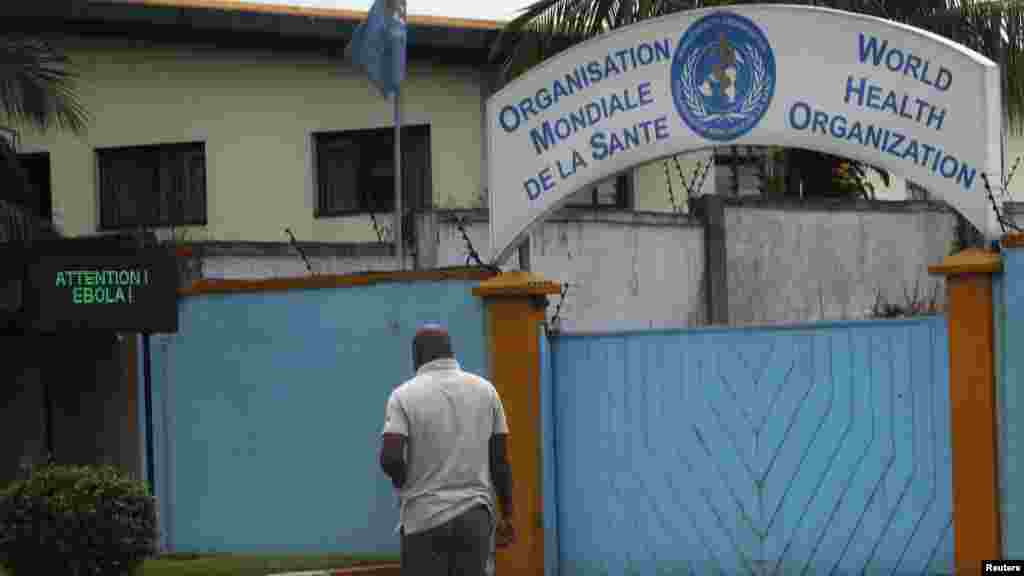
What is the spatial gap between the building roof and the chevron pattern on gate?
32.0 feet

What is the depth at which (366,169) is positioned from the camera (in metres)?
23.1

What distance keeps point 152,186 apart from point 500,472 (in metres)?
15.3

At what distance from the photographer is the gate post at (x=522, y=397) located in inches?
519

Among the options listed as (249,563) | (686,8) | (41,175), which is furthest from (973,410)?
(41,175)

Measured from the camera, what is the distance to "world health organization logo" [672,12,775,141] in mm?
12453

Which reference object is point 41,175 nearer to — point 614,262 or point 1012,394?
point 614,262

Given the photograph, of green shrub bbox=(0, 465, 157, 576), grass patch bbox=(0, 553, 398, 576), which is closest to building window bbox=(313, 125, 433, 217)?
grass patch bbox=(0, 553, 398, 576)

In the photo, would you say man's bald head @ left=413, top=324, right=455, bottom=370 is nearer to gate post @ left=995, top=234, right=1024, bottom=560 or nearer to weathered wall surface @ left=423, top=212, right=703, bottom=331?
gate post @ left=995, top=234, right=1024, bottom=560

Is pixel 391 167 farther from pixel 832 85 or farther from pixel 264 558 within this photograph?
pixel 832 85

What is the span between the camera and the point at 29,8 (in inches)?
890

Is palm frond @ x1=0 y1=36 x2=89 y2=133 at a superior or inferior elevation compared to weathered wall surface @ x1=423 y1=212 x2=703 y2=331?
superior

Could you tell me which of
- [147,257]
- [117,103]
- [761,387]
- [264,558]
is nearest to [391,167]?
[117,103]

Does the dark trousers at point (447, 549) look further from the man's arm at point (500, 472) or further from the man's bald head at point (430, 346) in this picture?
the man's bald head at point (430, 346)

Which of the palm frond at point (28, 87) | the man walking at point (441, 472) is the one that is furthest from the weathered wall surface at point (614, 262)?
the man walking at point (441, 472)
